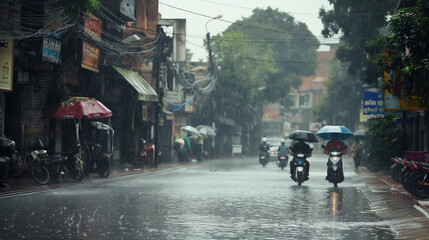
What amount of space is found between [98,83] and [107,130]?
6063mm

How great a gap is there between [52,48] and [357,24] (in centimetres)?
2153

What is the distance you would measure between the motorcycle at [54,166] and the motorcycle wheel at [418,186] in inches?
437

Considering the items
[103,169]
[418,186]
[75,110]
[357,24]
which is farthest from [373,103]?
[75,110]

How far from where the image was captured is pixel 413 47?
46.5 ft

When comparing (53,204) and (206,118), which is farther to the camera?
(206,118)

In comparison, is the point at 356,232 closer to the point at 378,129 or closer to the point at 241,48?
the point at 378,129

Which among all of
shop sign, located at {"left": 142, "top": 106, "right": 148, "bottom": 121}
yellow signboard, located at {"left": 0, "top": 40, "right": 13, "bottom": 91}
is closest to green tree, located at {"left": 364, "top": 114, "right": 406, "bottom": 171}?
shop sign, located at {"left": 142, "top": 106, "right": 148, "bottom": 121}

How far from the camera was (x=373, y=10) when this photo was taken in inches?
1518

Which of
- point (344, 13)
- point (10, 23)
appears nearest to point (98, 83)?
point (10, 23)

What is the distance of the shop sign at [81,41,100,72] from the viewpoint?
89.5 feet

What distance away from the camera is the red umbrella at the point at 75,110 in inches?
916

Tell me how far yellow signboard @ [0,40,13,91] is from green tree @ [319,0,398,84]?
71.5 ft

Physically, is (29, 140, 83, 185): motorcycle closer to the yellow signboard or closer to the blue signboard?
the yellow signboard

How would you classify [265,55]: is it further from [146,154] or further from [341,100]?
[146,154]
